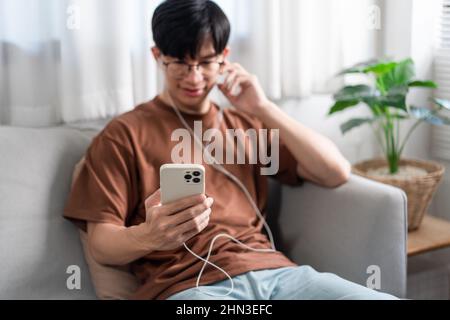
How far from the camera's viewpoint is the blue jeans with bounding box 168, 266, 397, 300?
1346 millimetres

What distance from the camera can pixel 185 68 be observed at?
1.50 metres

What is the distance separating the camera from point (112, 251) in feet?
4.52

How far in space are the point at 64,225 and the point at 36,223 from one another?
63 mm

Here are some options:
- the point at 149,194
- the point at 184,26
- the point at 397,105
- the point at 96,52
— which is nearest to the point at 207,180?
the point at 149,194

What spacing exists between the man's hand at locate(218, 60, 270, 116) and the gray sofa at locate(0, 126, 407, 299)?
260 millimetres

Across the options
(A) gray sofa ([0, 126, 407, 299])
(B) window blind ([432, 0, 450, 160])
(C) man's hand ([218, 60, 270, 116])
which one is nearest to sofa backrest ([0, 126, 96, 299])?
(A) gray sofa ([0, 126, 407, 299])

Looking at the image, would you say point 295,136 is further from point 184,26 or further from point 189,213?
point 189,213

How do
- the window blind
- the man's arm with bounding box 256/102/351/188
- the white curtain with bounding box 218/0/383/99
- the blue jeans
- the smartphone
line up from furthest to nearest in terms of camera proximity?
the window blind, the white curtain with bounding box 218/0/383/99, the man's arm with bounding box 256/102/351/188, the blue jeans, the smartphone

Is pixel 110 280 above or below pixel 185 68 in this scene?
below

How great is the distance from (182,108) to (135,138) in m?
0.15

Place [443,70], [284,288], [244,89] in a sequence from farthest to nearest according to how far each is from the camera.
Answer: [443,70] → [244,89] → [284,288]

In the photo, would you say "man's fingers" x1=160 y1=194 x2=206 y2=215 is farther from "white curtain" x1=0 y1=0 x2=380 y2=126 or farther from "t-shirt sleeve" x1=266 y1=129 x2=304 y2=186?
"white curtain" x1=0 y1=0 x2=380 y2=126

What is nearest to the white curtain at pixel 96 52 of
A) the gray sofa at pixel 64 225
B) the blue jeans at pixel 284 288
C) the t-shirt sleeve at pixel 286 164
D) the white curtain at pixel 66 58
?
the white curtain at pixel 66 58

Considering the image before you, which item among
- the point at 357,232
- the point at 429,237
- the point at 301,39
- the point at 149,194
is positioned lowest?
the point at 429,237
